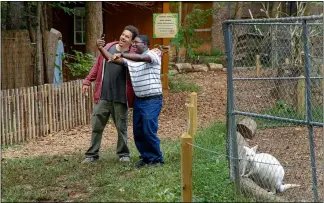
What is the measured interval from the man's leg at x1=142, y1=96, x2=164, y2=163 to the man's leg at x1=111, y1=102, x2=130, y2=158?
1.46 feet

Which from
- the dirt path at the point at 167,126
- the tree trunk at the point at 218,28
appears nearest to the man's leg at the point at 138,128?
the dirt path at the point at 167,126

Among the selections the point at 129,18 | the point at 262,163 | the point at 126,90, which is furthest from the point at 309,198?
the point at 129,18

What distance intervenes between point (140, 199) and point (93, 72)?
2571 mm

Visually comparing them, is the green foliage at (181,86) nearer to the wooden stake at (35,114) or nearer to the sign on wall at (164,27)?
the sign on wall at (164,27)

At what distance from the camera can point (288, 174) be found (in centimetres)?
726

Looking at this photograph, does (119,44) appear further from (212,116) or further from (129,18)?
(129,18)

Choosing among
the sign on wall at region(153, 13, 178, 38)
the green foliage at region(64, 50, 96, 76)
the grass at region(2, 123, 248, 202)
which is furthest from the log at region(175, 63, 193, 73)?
the grass at region(2, 123, 248, 202)

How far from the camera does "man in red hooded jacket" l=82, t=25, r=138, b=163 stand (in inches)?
284

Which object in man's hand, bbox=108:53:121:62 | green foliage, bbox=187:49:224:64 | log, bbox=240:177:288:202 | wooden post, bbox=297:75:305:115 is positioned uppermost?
man's hand, bbox=108:53:121:62

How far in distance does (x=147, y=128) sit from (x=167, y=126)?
505 cm

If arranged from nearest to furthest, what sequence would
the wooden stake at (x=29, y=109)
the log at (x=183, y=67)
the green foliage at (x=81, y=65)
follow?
the wooden stake at (x=29, y=109) → the green foliage at (x=81, y=65) → the log at (x=183, y=67)

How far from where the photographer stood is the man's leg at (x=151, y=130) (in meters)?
7.00

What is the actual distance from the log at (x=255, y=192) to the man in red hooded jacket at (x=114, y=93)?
6.47ft

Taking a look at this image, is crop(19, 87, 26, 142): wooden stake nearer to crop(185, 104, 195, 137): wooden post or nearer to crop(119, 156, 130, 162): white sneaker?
crop(119, 156, 130, 162): white sneaker
